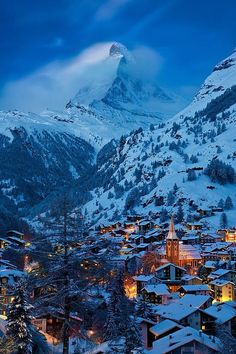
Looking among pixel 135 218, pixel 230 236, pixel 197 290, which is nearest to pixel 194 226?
pixel 230 236

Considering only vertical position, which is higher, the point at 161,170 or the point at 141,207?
the point at 161,170

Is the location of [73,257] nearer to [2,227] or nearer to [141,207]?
[2,227]

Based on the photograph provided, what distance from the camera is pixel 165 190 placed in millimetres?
176250

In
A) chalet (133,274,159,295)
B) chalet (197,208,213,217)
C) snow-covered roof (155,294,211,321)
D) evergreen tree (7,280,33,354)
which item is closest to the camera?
evergreen tree (7,280,33,354)

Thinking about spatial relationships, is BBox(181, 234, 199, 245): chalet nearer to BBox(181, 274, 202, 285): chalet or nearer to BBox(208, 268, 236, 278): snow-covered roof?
BBox(208, 268, 236, 278): snow-covered roof

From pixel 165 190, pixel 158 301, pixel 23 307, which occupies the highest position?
pixel 165 190

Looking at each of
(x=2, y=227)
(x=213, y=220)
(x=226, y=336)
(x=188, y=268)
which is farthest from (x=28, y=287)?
(x=213, y=220)

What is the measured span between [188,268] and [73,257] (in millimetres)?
80191

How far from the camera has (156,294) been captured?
221 feet

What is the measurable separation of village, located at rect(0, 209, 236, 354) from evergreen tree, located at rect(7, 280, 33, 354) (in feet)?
1.87

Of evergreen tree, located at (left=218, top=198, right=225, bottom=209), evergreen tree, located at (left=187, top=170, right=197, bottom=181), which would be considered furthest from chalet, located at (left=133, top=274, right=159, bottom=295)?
evergreen tree, located at (left=187, top=170, right=197, bottom=181)

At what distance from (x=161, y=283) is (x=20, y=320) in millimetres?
59716

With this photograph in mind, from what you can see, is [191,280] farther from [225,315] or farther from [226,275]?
[225,315]

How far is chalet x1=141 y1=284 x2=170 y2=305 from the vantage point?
6706 cm
